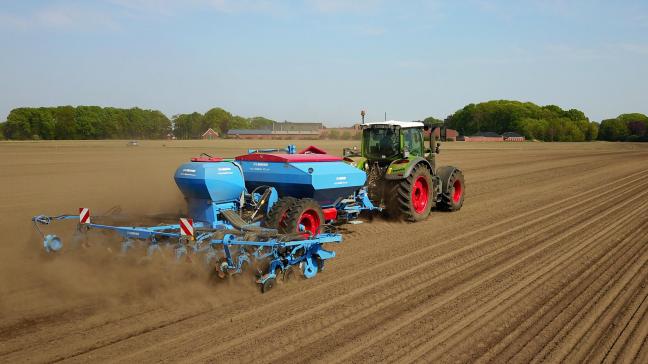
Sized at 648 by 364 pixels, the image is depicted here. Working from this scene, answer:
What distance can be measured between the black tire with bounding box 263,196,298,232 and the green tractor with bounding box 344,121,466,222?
3.08 meters

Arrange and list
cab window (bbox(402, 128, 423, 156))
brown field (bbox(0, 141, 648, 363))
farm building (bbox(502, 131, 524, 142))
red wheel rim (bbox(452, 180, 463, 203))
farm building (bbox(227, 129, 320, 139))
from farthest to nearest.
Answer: farm building (bbox(502, 131, 524, 142)), farm building (bbox(227, 129, 320, 139)), red wheel rim (bbox(452, 180, 463, 203)), cab window (bbox(402, 128, 423, 156)), brown field (bbox(0, 141, 648, 363))

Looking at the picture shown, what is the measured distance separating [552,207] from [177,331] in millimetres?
9927

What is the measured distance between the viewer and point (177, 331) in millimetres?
4605

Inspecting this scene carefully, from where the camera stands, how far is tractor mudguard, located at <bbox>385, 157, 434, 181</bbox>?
9.52 meters

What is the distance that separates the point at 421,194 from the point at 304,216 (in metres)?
3.80

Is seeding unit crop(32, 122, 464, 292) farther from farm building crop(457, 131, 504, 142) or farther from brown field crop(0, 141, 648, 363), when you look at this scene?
farm building crop(457, 131, 504, 142)

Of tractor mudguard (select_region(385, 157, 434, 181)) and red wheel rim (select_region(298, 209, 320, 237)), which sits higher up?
tractor mudguard (select_region(385, 157, 434, 181))

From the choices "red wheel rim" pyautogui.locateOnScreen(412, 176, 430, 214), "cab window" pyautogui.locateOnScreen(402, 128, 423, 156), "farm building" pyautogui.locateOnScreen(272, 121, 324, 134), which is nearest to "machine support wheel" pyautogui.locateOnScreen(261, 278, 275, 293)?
"red wheel rim" pyautogui.locateOnScreen(412, 176, 430, 214)

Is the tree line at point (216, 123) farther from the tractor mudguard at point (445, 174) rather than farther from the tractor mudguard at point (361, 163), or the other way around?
the tractor mudguard at point (361, 163)

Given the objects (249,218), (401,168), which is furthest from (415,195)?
(249,218)

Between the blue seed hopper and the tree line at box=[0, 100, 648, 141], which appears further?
the tree line at box=[0, 100, 648, 141]

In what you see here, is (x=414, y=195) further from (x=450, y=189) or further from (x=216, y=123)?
(x=216, y=123)

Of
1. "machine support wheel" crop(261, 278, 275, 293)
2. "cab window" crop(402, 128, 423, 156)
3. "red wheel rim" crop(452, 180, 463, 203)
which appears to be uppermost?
"cab window" crop(402, 128, 423, 156)

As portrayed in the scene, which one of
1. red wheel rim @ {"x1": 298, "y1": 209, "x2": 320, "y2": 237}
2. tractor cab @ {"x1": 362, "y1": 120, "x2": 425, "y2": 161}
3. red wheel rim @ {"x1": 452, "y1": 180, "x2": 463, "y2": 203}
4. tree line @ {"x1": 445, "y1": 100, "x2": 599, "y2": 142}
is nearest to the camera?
red wheel rim @ {"x1": 298, "y1": 209, "x2": 320, "y2": 237}
